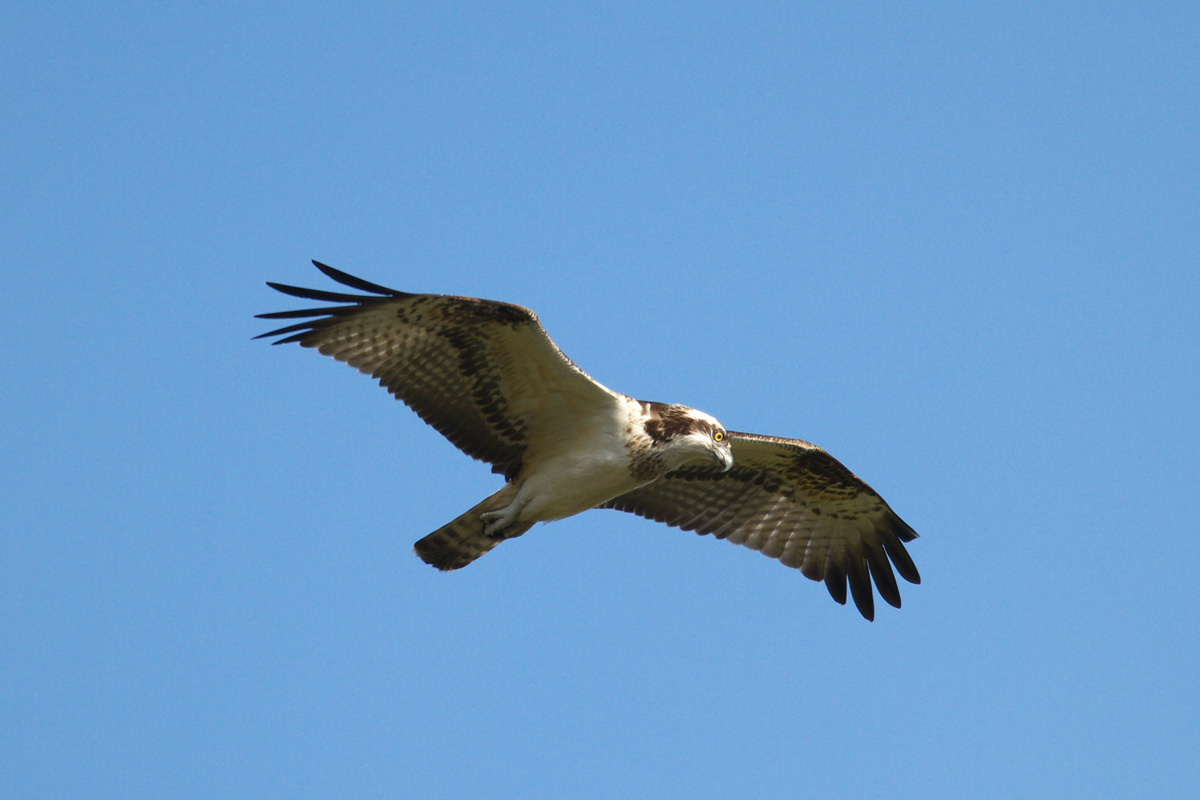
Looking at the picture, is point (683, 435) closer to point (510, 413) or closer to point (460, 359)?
point (510, 413)

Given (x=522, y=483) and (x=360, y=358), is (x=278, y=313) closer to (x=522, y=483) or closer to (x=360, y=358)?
(x=360, y=358)

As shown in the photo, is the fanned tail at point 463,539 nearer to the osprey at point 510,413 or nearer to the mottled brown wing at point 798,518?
the osprey at point 510,413

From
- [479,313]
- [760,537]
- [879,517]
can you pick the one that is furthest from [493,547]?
[879,517]

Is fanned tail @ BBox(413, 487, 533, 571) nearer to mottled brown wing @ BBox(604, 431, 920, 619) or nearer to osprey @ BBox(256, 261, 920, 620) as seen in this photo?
osprey @ BBox(256, 261, 920, 620)

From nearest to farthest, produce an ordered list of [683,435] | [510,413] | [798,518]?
[683,435] → [510,413] → [798,518]

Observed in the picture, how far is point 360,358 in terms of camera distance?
29.8ft

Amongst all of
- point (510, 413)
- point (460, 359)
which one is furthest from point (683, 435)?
point (460, 359)

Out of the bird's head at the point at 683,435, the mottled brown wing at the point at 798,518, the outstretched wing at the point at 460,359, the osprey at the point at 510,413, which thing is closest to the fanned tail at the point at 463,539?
the osprey at the point at 510,413

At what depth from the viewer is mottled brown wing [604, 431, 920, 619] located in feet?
36.0

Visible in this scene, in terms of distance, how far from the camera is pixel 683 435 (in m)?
9.16

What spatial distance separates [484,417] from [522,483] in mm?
640

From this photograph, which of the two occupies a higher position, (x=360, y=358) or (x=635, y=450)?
(x=360, y=358)

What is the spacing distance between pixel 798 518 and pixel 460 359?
392 centimetres

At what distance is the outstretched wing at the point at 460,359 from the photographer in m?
8.78
